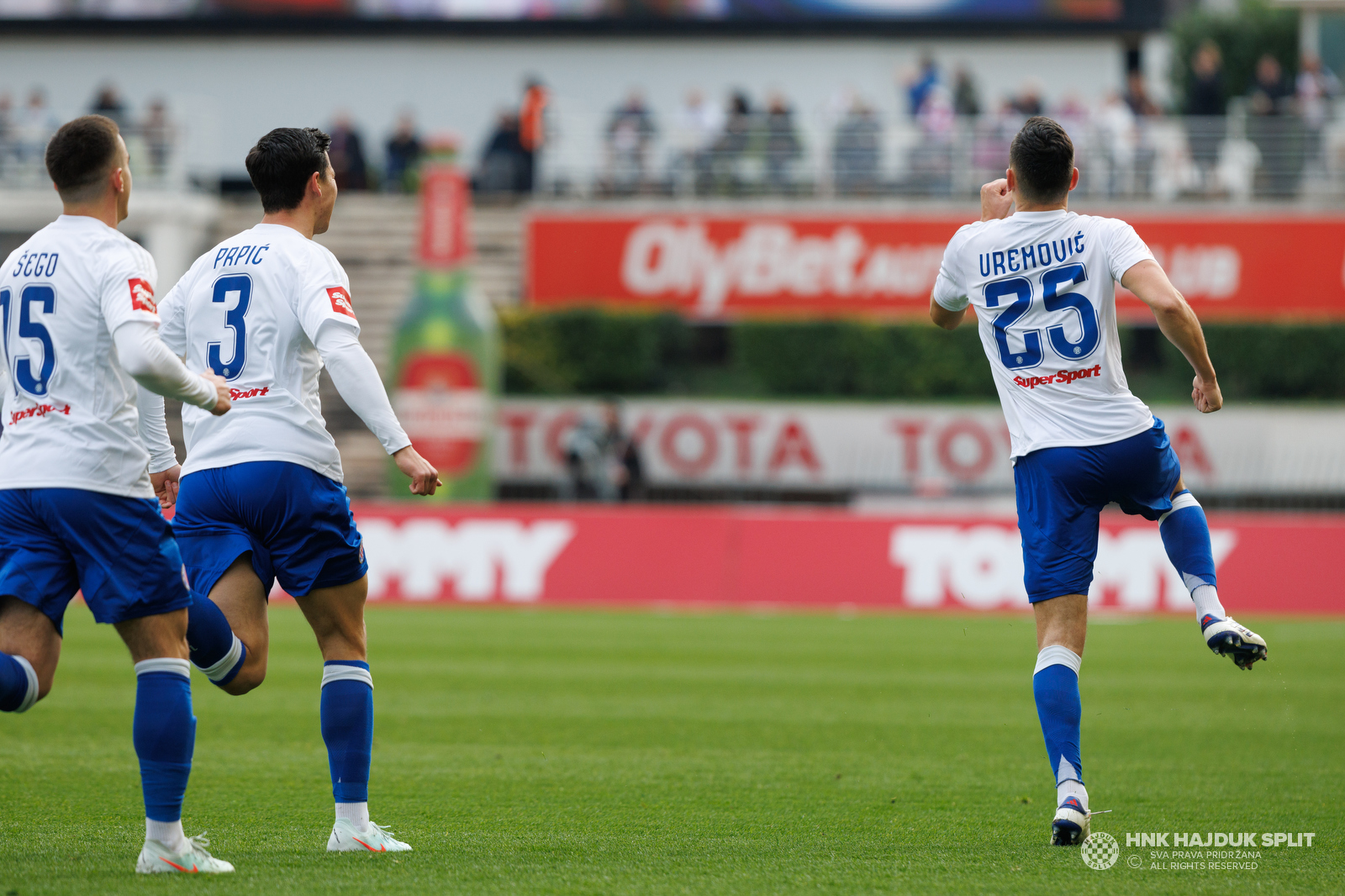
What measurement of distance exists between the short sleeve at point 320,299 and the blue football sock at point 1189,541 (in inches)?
118

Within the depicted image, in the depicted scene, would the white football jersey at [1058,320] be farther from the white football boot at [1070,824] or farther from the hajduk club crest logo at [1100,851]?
the hajduk club crest logo at [1100,851]

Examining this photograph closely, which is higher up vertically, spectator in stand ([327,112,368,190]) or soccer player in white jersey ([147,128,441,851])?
spectator in stand ([327,112,368,190])

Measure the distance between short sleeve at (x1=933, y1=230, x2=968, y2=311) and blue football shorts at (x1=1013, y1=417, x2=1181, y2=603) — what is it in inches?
25.9

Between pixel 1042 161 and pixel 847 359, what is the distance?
61.4 ft

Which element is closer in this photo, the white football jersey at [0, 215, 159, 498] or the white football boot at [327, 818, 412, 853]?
the white football jersey at [0, 215, 159, 498]

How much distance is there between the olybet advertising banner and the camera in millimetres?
22203

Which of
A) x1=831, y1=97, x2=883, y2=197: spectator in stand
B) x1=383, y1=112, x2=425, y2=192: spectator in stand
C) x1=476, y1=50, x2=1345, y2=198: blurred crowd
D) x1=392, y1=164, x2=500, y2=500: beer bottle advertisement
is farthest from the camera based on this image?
x1=383, y1=112, x2=425, y2=192: spectator in stand

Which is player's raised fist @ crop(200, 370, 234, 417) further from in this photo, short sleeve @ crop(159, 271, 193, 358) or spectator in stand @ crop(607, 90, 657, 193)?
spectator in stand @ crop(607, 90, 657, 193)

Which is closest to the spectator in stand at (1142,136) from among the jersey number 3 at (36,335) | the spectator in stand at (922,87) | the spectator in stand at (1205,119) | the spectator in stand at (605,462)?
the spectator in stand at (1205,119)

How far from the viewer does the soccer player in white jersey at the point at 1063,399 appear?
205 inches

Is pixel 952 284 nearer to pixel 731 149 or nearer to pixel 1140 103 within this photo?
pixel 731 149

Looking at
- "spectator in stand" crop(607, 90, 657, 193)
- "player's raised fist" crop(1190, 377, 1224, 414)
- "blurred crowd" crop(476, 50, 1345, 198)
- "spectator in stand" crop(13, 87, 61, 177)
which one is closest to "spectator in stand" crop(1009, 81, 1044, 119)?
"blurred crowd" crop(476, 50, 1345, 198)

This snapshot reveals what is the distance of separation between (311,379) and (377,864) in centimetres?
157

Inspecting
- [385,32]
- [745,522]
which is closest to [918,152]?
[745,522]
